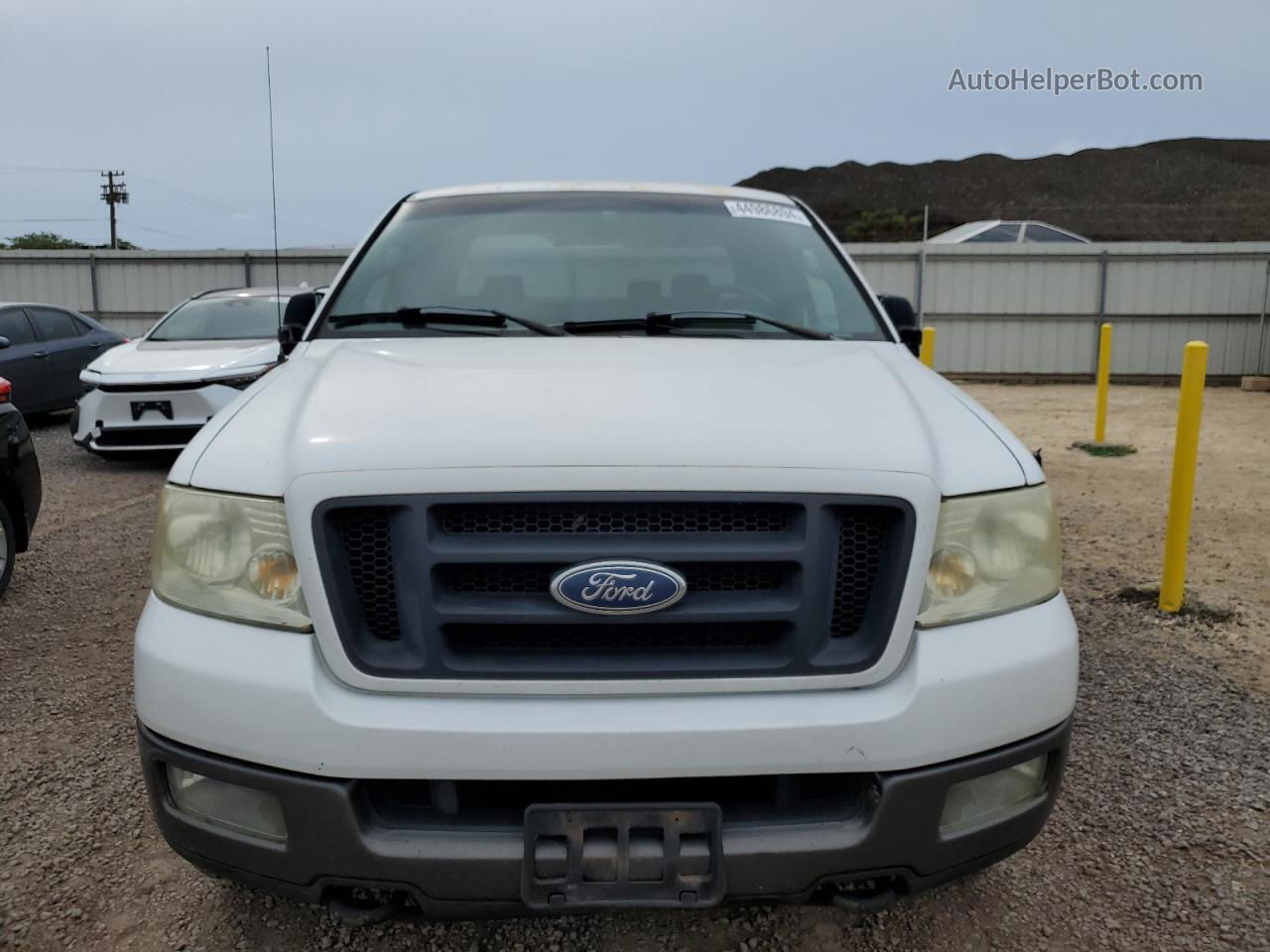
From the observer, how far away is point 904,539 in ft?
5.77

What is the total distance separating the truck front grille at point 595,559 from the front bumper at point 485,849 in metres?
0.24

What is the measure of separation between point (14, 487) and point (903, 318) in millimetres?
4075

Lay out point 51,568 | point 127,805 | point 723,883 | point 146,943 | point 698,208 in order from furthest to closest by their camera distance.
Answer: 1. point 51,568
2. point 698,208
3. point 127,805
4. point 146,943
5. point 723,883

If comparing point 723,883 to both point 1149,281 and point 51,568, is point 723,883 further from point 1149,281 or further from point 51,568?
point 1149,281

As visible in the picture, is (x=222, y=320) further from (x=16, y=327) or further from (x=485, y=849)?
(x=485, y=849)

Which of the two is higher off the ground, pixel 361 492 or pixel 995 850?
pixel 361 492

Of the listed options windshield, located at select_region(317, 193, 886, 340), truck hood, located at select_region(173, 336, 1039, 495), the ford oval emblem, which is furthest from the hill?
the ford oval emblem

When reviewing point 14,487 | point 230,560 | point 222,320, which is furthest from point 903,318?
point 222,320

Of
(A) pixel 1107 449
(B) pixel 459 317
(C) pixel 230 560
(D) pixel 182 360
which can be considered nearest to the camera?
(C) pixel 230 560

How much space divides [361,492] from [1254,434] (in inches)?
473

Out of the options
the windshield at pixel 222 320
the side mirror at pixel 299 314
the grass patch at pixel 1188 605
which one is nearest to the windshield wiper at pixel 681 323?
the side mirror at pixel 299 314

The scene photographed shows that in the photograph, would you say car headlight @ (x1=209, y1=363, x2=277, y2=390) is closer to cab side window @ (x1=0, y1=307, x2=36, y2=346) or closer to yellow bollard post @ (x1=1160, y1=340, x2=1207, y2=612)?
cab side window @ (x1=0, y1=307, x2=36, y2=346)

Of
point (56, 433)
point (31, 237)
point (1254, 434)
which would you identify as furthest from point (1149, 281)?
point (31, 237)

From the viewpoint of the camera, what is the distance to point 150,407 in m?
8.15
